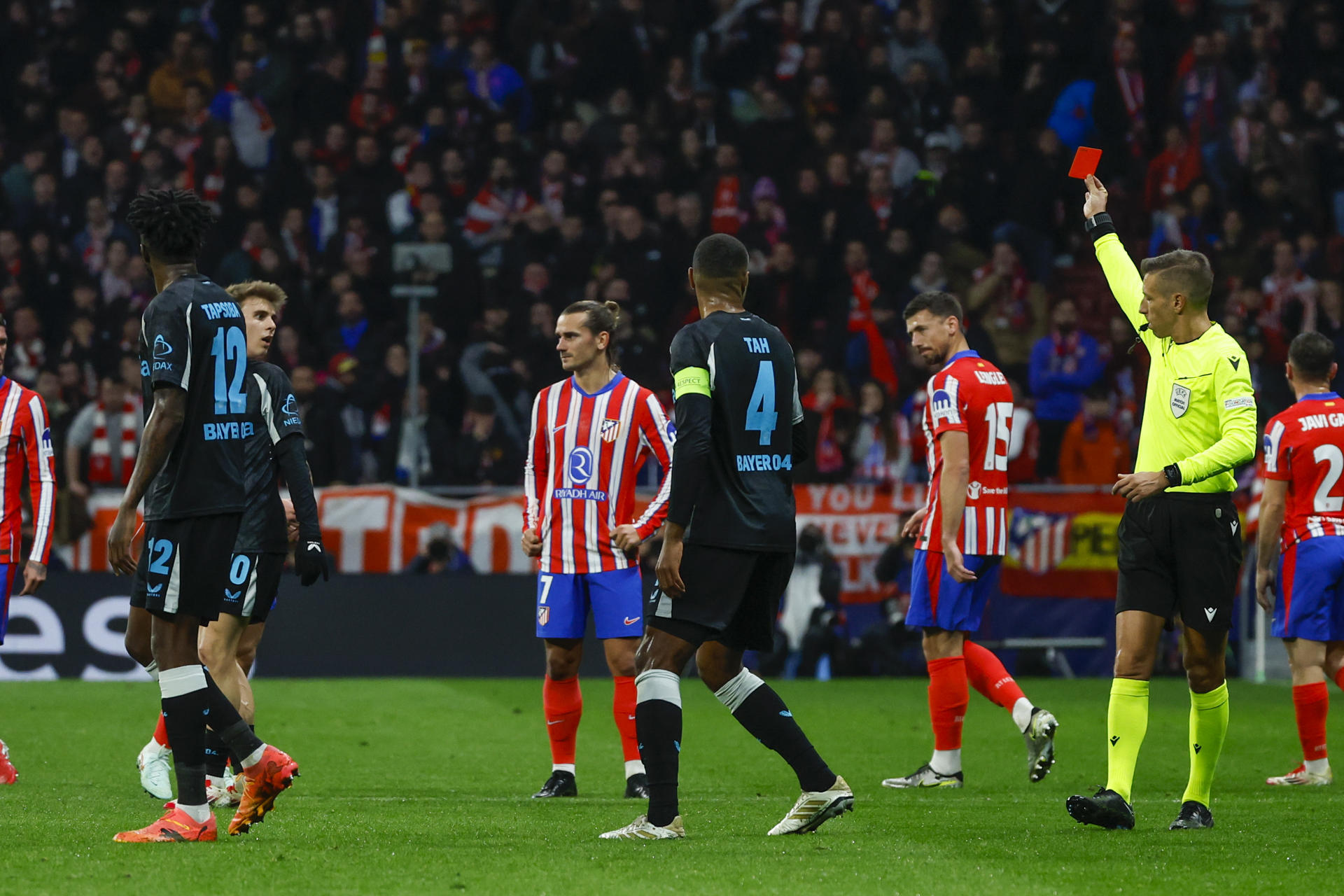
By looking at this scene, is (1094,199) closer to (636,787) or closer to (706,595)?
(706,595)

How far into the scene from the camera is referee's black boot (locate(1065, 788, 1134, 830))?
6.12 meters

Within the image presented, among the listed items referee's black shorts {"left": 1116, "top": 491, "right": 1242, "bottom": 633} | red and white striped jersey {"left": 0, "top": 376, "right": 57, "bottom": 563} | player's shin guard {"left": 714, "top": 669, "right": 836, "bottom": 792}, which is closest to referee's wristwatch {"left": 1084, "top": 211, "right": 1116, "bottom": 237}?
referee's black shorts {"left": 1116, "top": 491, "right": 1242, "bottom": 633}

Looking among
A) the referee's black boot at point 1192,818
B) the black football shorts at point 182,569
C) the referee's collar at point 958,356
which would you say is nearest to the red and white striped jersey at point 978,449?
the referee's collar at point 958,356

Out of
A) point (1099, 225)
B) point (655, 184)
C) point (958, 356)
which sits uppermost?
point (655, 184)

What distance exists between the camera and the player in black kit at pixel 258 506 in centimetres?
688

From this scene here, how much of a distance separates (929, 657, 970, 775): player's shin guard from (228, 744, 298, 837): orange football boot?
3555 mm

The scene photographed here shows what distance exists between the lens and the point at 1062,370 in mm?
17141

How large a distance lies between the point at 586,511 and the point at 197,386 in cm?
254

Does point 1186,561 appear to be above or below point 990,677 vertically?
above

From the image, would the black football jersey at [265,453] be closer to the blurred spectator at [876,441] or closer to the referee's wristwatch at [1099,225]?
the referee's wristwatch at [1099,225]

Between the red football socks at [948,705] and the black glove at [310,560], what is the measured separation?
318 cm

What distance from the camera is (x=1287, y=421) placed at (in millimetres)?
8641

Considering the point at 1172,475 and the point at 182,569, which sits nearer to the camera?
the point at 182,569

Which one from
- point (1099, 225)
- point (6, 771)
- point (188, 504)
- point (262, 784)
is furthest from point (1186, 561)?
point (6, 771)
